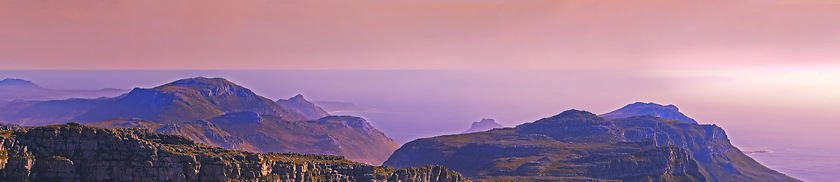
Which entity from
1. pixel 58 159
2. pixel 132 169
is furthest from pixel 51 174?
pixel 132 169

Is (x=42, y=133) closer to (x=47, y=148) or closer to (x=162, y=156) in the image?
(x=47, y=148)

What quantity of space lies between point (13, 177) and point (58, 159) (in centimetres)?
982

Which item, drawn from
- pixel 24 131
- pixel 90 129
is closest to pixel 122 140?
pixel 90 129

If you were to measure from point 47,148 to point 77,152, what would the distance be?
626cm

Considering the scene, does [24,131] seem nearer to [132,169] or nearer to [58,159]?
[58,159]

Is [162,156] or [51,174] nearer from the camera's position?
[51,174]

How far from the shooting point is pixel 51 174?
187m

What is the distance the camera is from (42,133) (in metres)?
190

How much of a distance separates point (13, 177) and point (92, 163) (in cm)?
1659

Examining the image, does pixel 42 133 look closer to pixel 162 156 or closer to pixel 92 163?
pixel 92 163

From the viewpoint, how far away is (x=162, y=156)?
199 meters

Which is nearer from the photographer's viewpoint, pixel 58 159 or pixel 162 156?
pixel 58 159

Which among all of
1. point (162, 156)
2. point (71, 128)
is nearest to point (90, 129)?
point (71, 128)

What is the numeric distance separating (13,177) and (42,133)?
1303 centimetres
